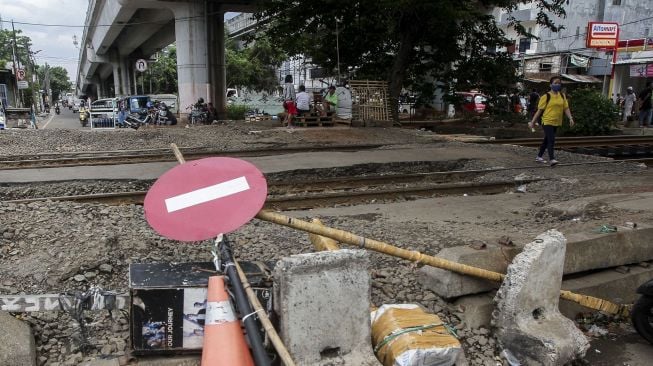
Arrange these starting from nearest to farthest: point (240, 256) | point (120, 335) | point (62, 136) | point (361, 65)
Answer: point (120, 335) < point (240, 256) < point (62, 136) < point (361, 65)

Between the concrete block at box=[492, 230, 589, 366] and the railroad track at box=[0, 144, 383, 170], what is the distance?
8117 mm

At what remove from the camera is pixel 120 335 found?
324 cm

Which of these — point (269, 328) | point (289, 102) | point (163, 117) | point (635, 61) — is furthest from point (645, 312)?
point (635, 61)

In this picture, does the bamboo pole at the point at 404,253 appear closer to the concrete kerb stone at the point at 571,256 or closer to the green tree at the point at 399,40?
the concrete kerb stone at the point at 571,256

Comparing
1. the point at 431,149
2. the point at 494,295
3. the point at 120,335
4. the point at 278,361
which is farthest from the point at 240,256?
the point at 431,149

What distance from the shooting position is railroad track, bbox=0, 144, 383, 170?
10078mm

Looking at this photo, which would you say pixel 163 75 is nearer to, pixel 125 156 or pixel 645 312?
pixel 125 156

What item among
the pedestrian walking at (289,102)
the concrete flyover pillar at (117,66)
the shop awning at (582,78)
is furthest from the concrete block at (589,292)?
the concrete flyover pillar at (117,66)

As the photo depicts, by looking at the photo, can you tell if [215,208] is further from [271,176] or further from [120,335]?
[271,176]

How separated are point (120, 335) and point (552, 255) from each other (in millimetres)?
2957

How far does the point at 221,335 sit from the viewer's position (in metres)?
2.55

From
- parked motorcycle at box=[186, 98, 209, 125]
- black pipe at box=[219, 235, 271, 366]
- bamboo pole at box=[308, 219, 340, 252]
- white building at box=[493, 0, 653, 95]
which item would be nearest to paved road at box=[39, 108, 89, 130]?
parked motorcycle at box=[186, 98, 209, 125]

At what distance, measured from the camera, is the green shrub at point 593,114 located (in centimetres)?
1788

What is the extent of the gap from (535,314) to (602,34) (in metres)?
30.3
